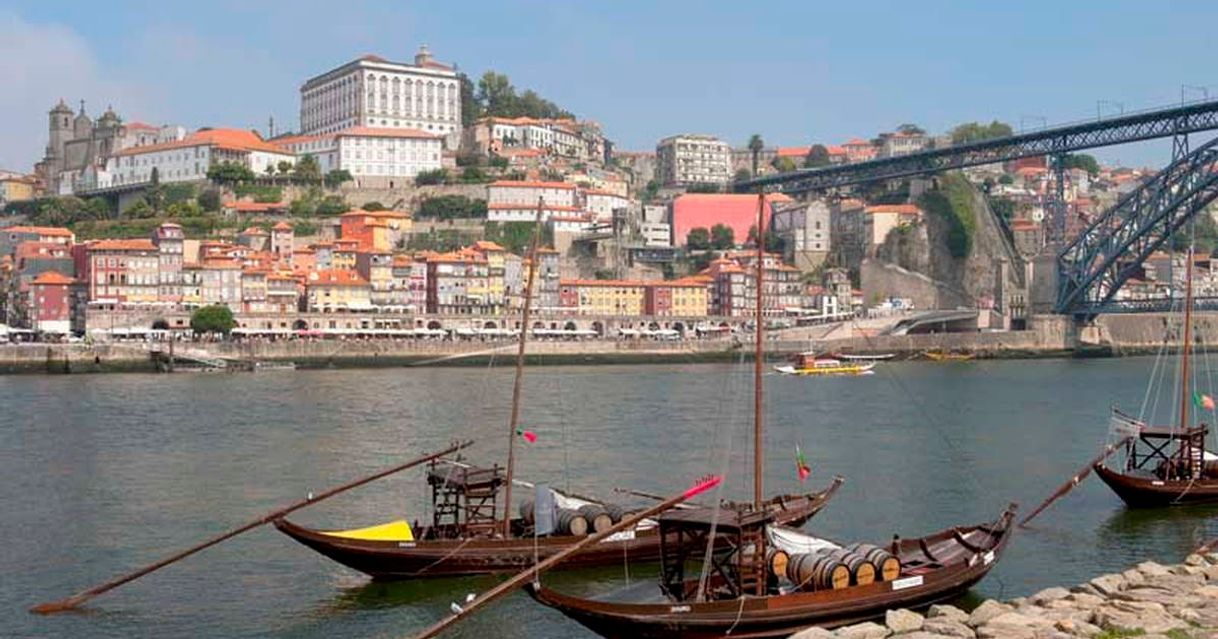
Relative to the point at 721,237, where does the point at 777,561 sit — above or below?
below

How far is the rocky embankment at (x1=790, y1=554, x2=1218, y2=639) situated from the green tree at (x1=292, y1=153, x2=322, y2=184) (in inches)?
2494

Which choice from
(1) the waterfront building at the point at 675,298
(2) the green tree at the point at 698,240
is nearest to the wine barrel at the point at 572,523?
(1) the waterfront building at the point at 675,298

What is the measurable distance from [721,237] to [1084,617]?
6338 centimetres

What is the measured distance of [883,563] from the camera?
12.1 m

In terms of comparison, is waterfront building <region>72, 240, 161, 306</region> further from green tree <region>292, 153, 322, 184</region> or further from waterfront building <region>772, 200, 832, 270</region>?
waterfront building <region>772, 200, 832, 270</region>

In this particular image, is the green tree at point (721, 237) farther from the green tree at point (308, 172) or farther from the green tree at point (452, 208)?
the green tree at point (308, 172)

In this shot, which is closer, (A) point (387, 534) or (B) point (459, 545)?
(B) point (459, 545)

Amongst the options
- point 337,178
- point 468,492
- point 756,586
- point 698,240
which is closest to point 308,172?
point 337,178

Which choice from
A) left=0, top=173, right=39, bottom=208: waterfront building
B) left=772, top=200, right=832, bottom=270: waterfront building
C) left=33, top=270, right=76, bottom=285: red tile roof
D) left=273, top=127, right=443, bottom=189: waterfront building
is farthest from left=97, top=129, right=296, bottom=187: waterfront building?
left=772, top=200, right=832, bottom=270: waterfront building

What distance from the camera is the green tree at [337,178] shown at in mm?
72875

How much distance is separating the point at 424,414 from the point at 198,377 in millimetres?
16169

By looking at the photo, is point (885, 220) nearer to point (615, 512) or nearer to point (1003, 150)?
point (1003, 150)

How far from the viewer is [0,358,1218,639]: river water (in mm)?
13859

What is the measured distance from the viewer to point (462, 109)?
8662 centimetres
